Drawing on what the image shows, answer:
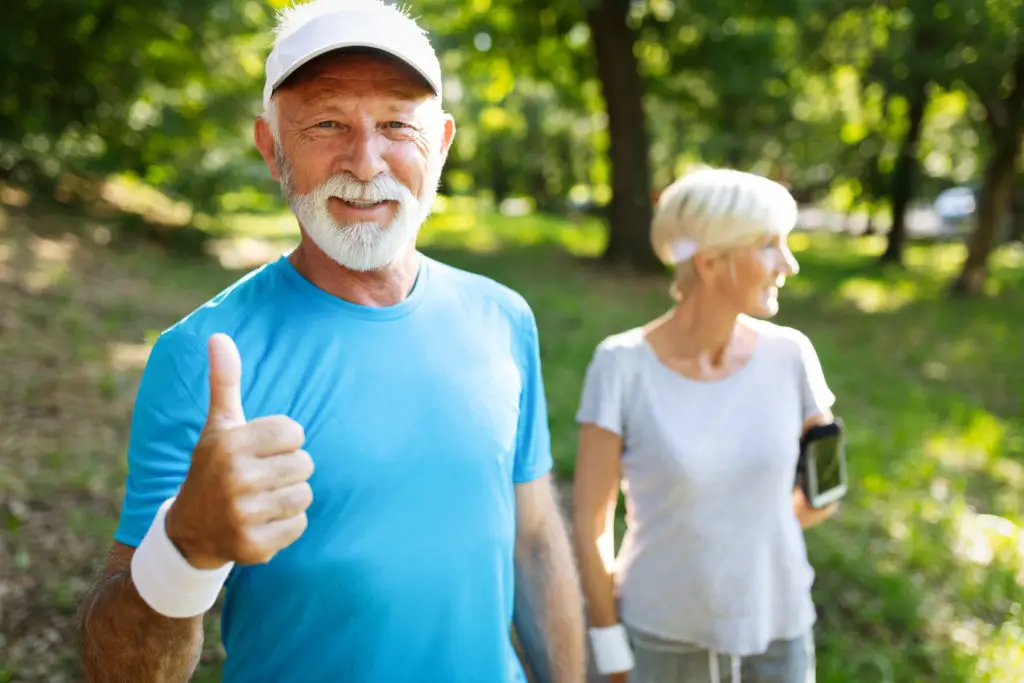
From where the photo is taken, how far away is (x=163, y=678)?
4.62 ft

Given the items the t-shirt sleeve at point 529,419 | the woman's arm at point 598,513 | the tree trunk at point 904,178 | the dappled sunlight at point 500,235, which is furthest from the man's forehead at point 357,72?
the tree trunk at point 904,178

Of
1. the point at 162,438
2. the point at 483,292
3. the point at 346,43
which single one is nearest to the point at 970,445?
the point at 483,292

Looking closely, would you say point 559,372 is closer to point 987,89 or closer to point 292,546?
point 292,546

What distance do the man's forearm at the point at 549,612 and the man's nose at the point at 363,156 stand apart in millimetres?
861

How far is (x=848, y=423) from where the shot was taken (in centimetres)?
748

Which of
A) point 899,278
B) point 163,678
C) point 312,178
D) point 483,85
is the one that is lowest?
point 163,678

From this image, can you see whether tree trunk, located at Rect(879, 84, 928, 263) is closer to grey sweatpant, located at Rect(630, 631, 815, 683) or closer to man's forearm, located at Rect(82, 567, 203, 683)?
grey sweatpant, located at Rect(630, 631, 815, 683)

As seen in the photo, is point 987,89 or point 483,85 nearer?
point 987,89

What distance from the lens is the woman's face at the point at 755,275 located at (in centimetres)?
244

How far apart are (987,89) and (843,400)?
8.24 meters

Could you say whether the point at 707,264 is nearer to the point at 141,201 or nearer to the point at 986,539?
the point at 986,539

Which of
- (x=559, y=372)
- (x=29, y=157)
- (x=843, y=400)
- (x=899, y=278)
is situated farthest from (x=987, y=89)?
(x=29, y=157)

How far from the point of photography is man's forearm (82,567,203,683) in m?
1.37

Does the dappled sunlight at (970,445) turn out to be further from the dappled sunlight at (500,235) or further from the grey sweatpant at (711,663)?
the dappled sunlight at (500,235)
